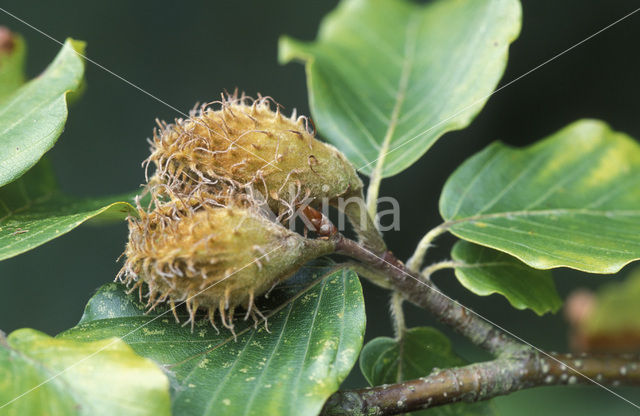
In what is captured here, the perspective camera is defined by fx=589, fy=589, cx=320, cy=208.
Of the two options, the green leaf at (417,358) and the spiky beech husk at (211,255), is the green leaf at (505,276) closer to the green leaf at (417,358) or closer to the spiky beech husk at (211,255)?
the green leaf at (417,358)

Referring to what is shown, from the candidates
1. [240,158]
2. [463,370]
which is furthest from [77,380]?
[463,370]

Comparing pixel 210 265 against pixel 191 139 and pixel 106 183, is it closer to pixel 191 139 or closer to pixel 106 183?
pixel 191 139

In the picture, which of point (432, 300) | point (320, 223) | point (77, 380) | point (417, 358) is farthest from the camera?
point (417, 358)

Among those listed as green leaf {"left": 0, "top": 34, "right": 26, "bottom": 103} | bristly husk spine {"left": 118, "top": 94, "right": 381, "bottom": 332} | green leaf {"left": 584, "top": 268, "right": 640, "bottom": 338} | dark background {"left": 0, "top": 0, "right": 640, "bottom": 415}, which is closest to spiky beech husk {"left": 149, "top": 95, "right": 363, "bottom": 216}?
bristly husk spine {"left": 118, "top": 94, "right": 381, "bottom": 332}

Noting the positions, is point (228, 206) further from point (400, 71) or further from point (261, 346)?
point (400, 71)

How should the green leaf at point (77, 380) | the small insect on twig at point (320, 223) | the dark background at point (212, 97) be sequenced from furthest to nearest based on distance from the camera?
the dark background at point (212, 97)
the small insect on twig at point (320, 223)
the green leaf at point (77, 380)

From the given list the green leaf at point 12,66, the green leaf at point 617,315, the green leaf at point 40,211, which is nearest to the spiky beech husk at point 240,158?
the green leaf at point 40,211
